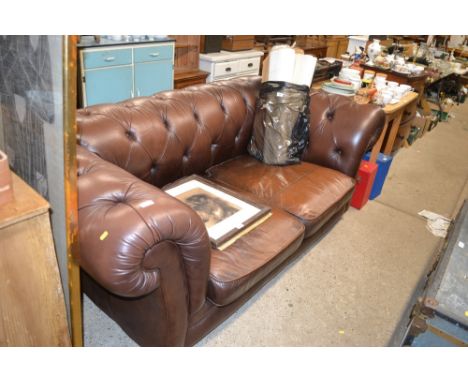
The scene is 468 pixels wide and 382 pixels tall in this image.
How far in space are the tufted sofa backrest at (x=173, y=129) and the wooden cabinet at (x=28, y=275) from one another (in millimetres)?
519

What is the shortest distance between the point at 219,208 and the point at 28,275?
2.58 feet

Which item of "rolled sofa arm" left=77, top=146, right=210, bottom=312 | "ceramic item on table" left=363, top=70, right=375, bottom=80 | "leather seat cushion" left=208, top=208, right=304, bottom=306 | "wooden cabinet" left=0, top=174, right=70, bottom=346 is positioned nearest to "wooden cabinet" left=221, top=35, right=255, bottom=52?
"ceramic item on table" left=363, top=70, right=375, bottom=80

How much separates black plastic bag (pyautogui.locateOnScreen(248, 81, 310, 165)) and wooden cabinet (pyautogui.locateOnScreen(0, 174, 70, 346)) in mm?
1322

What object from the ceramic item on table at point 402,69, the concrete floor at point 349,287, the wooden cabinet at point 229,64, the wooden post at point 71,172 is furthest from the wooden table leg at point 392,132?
the wooden post at point 71,172

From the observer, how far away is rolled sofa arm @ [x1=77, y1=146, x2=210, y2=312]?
0.91m

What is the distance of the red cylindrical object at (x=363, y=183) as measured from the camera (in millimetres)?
2445

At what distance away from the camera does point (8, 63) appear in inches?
35.4

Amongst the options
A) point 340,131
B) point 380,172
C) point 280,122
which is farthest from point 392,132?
point 280,122

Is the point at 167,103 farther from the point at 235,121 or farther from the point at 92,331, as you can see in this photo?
the point at 92,331

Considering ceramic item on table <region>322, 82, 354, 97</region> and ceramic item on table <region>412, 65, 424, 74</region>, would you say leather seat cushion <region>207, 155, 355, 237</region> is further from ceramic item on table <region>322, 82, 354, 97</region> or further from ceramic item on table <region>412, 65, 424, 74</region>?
ceramic item on table <region>412, 65, 424, 74</region>

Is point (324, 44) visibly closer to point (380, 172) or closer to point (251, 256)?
point (380, 172)

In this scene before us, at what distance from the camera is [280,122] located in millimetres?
2023
